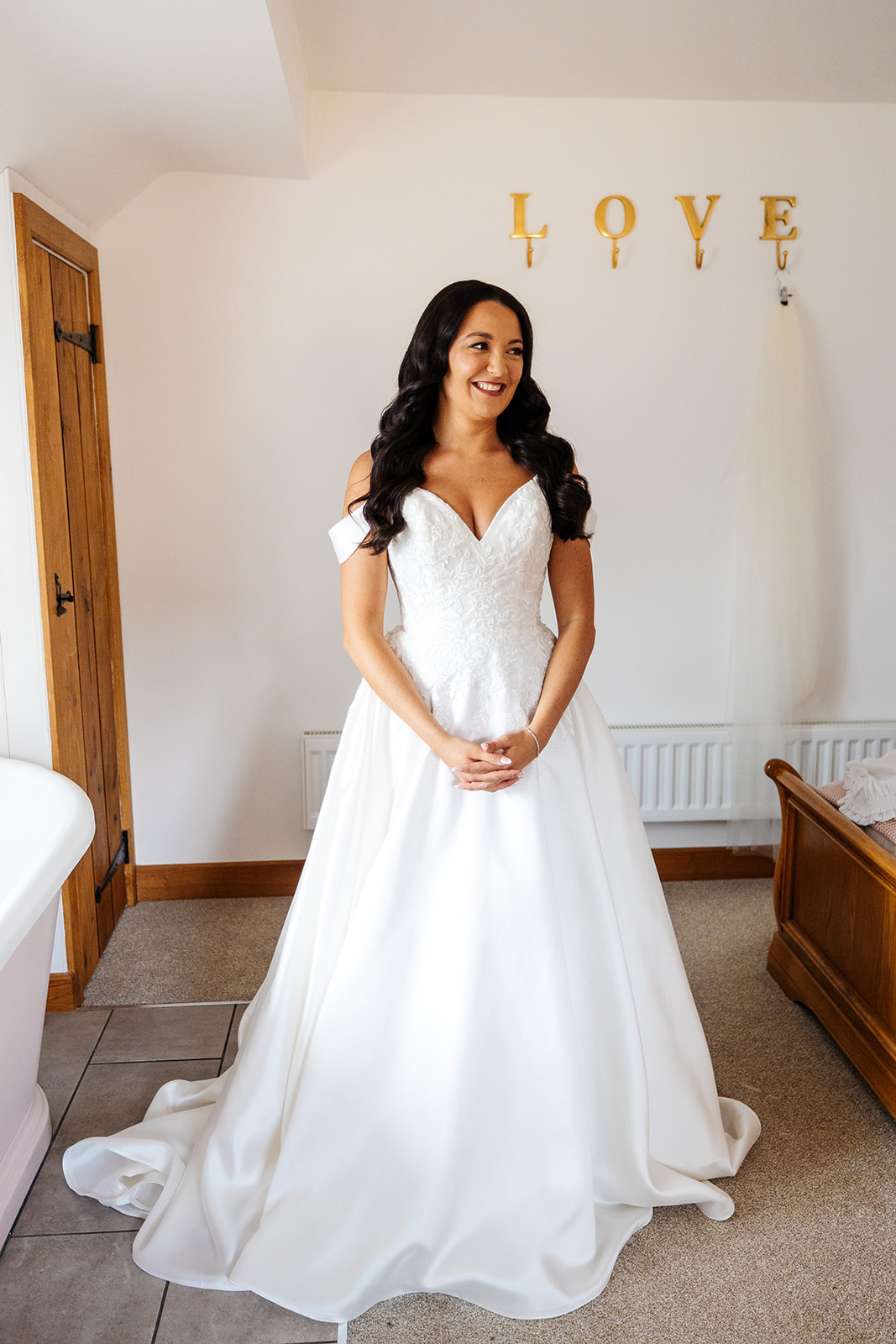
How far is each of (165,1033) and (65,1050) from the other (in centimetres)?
24

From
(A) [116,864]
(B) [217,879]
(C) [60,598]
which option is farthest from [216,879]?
(C) [60,598]

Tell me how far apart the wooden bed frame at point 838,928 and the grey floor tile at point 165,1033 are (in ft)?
4.94

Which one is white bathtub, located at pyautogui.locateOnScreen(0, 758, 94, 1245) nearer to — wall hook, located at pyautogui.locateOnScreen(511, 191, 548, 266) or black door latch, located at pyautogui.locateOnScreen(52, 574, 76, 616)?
black door latch, located at pyautogui.locateOnScreen(52, 574, 76, 616)

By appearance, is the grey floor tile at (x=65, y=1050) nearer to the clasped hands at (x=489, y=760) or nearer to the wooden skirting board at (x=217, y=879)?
the wooden skirting board at (x=217, y=879)

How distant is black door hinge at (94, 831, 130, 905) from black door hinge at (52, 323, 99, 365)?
1.52 m

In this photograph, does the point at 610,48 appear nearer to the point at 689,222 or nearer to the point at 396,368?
the point at 689,222

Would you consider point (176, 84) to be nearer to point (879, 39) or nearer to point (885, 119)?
point (879, 39)

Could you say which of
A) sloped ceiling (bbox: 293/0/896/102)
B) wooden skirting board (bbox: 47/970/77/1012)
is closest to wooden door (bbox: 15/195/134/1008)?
wooden skirting board (bbox: 47/970/77/1012)

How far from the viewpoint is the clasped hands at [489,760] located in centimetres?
182

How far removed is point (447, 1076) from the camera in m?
1.78

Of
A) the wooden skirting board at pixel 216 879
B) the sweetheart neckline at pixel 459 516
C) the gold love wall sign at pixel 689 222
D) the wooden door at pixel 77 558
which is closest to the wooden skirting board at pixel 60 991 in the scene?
the wooden door at pixel 77 558

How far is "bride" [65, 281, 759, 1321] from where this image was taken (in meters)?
1.76

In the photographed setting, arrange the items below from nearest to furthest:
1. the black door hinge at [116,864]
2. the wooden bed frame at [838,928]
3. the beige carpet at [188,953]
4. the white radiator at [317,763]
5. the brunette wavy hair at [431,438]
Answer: the brunette wavy hair at [431,438] < the wooden bed frame at [838,928] < the beige carpet at [188,953] < the black door hinge at [116,864] < the white radiator at [317,763]

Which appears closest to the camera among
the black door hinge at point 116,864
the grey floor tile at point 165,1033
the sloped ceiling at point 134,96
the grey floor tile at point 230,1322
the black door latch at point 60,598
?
the grey floor tile at point 230,1322
